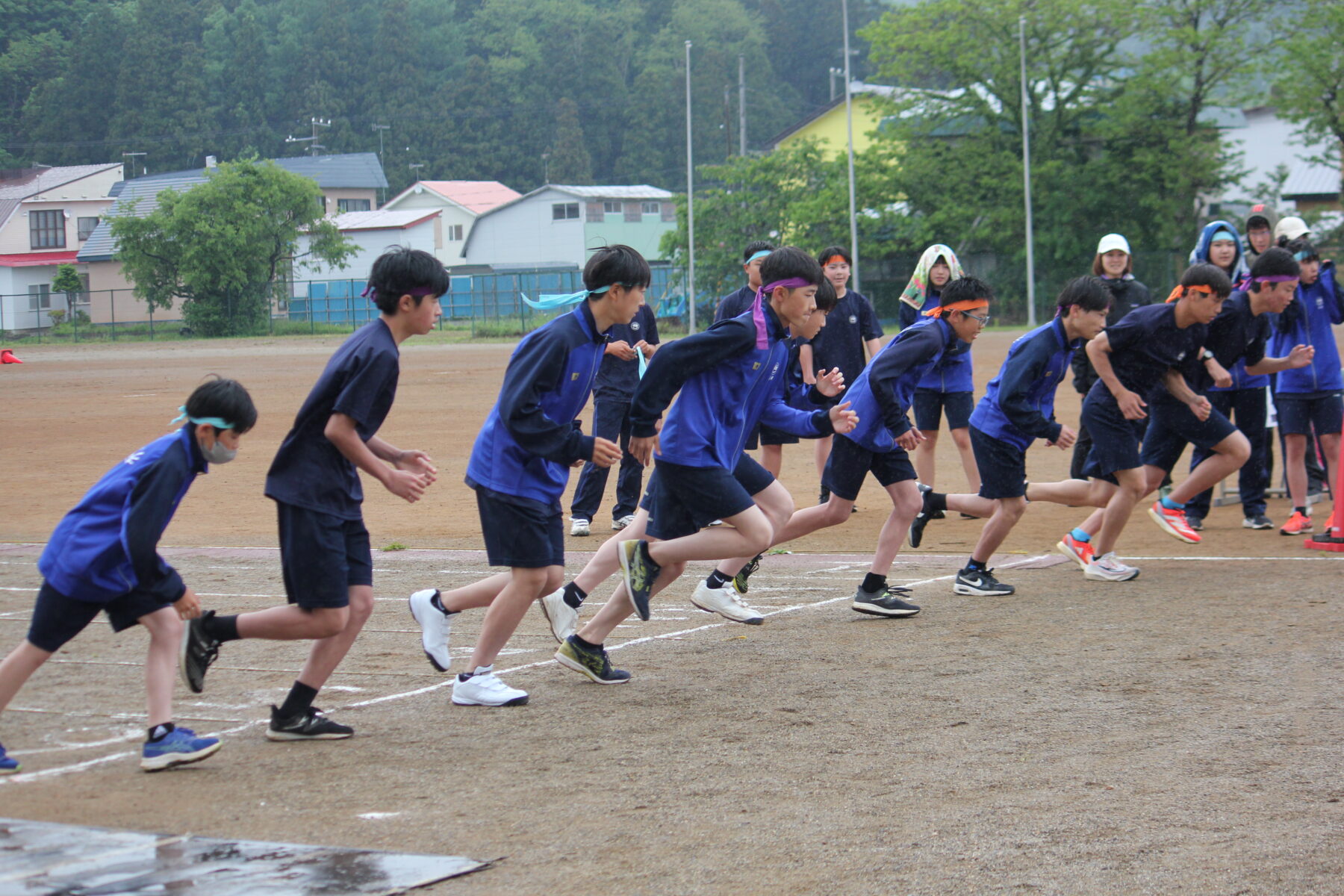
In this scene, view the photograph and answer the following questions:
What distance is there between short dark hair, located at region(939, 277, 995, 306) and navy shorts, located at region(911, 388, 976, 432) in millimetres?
3110

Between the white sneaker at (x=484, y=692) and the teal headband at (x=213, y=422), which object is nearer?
the teal headband at (x=213, y=422)

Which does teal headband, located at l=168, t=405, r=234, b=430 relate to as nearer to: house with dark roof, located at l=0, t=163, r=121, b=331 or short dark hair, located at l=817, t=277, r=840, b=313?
short dark hair, located at l=817, t=277, r=840, b=313

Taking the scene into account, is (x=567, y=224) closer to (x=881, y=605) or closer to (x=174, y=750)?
(x=881, y=605)

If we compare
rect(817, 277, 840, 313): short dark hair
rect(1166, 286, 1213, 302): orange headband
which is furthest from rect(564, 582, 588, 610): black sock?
rect(1166, 286, 1213, 302): orange headband

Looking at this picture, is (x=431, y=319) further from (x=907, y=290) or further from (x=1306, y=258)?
(x=1306, y=258)

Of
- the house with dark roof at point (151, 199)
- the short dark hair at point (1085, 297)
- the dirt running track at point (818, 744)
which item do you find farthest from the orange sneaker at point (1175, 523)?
the house with dark roof at point (151, 199)

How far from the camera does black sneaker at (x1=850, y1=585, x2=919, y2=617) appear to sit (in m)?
7.10

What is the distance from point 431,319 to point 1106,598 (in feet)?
13.4

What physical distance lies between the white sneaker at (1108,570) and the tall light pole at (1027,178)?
40947 mm

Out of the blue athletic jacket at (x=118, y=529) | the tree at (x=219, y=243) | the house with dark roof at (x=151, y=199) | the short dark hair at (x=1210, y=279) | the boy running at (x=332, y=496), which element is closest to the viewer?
the blue athletic jacket at (x=118, y=529)

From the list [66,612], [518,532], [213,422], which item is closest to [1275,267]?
[518,532]

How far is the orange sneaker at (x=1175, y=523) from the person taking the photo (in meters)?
8.86

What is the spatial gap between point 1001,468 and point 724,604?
6.11 feet

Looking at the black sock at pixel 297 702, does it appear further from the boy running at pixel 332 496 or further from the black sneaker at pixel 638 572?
the black sneaker at pixel 638 572
